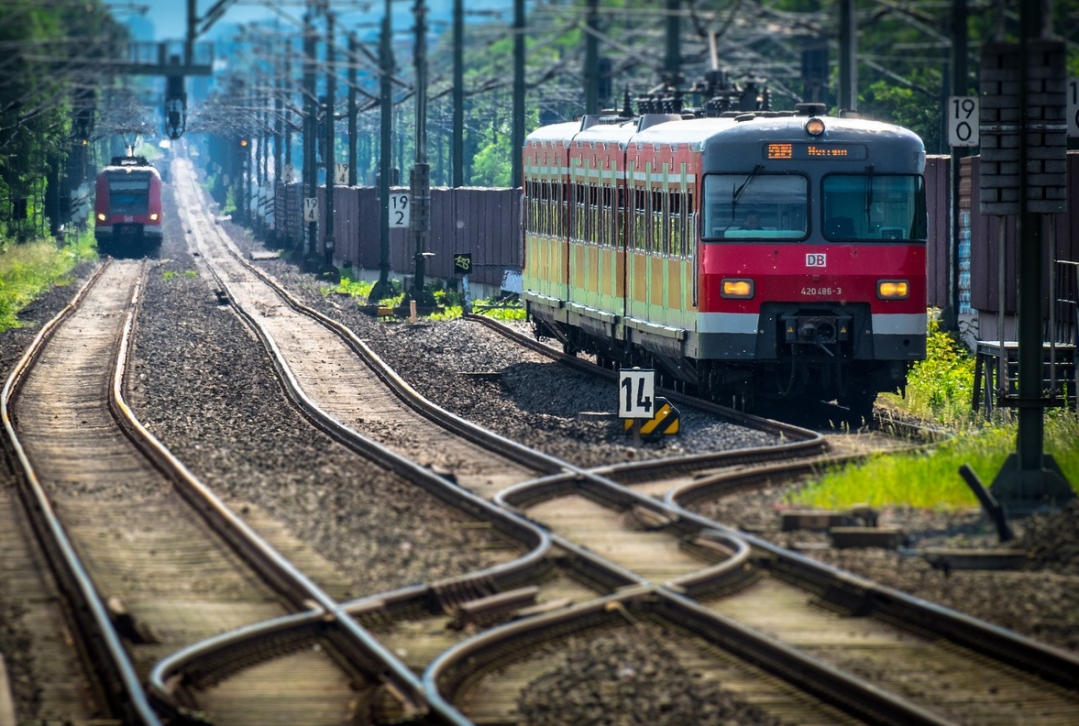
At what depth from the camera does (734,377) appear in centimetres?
1905

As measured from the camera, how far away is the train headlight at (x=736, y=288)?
18.2 metres

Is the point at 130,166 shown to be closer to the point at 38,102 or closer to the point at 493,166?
the point at 38,102

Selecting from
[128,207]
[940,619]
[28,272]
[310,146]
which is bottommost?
[940,619]

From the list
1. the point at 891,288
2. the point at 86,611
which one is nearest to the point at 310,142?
the point at 891,288

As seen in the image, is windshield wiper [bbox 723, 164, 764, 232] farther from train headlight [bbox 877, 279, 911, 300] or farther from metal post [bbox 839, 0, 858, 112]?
metal post [bbox 839, 0, 858, 112]

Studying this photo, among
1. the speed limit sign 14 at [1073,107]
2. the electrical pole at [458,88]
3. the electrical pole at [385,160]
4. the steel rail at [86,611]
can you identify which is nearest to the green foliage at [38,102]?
the electrical pole at [385,160]

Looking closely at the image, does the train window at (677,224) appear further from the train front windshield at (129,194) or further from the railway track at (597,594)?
the train front windshield at (129,194)

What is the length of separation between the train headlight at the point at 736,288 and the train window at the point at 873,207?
938 mm

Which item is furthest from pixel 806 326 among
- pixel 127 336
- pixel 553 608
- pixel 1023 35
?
pixel 127 336

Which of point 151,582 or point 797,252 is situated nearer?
point 151,582

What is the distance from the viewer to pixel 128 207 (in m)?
68.5

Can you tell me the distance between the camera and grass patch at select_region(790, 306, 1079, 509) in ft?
43.1

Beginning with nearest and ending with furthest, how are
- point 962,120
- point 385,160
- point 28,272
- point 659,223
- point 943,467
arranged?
1. point 943,467
2. point 659,223
3. point 962,120
4. point 385,160
5. point 28,272

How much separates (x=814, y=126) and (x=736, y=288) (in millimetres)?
1780
